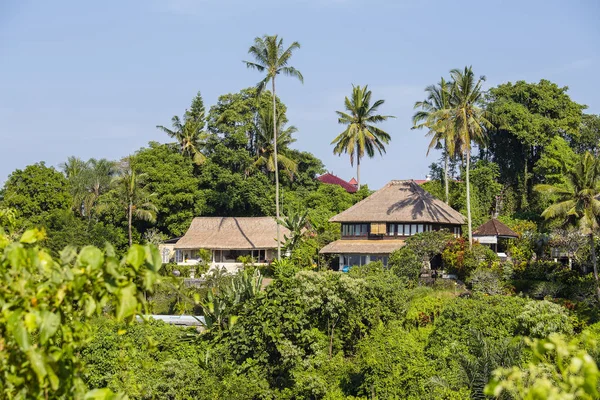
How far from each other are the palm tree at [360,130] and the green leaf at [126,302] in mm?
45127

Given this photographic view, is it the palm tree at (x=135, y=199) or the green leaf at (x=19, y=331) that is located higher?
the palm tree at (x=135, y=199)

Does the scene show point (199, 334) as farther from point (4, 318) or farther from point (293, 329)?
point (4, 318)

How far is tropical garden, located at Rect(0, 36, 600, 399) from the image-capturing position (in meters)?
3.47

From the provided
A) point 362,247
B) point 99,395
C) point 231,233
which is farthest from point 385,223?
point 99,395

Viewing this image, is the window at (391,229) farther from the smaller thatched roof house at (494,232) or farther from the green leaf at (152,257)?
the green leaf at (152,257)

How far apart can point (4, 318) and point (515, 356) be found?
676 inches

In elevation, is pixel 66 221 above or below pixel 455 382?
above

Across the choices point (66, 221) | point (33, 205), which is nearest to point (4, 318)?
point (66, 221)

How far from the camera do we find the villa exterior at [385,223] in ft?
120

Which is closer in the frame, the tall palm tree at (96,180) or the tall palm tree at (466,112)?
the tall palm tree at (466,112)

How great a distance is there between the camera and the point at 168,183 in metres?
47.1

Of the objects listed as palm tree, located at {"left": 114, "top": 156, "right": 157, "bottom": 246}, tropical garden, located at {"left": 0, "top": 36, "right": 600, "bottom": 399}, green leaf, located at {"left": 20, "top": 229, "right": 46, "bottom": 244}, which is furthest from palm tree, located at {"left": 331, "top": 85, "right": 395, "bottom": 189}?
green leaf, located at {"left": 20, "top": 229, "right": 46, "bottom": 244}

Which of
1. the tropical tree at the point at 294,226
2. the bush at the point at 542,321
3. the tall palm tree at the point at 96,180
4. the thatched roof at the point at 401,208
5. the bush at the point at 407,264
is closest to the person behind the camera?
the bush at the point at 542,321

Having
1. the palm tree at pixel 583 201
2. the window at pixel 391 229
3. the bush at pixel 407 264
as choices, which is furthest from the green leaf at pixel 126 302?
the window at pixel 391 229
